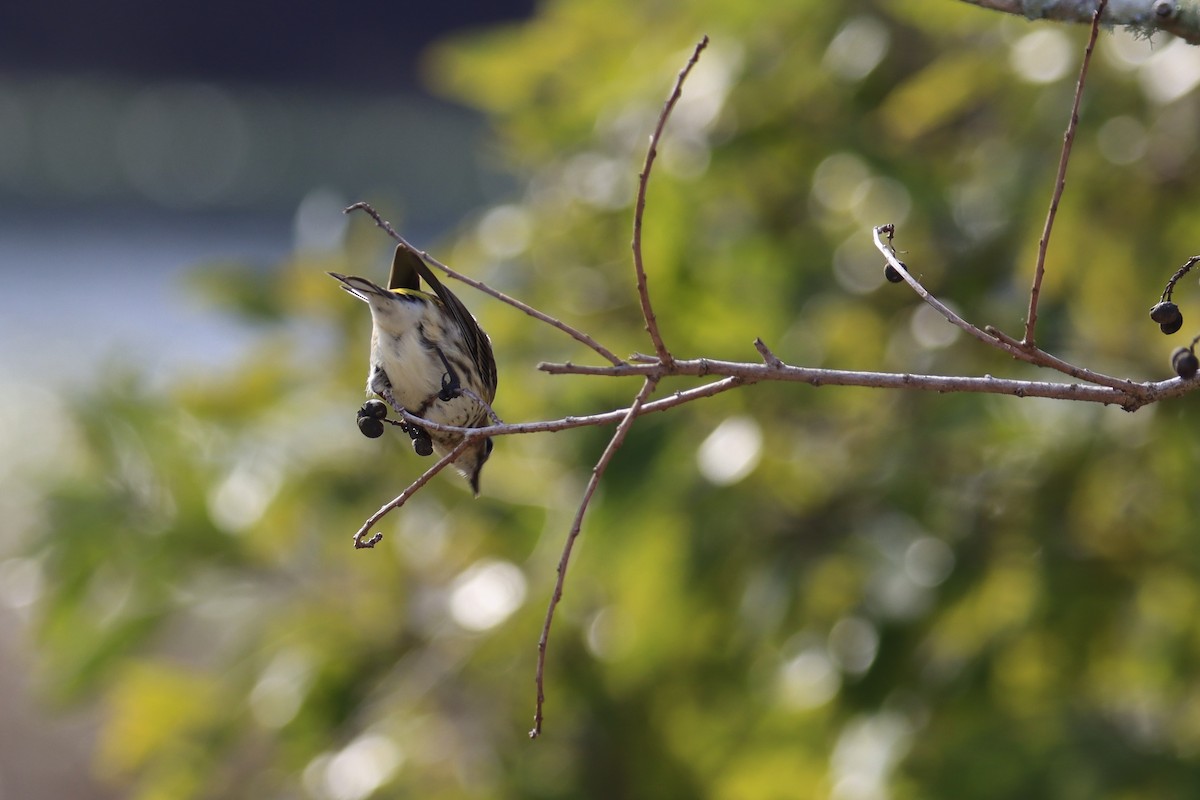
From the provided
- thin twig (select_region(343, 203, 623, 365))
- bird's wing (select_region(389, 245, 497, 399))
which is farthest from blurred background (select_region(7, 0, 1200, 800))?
thin twig (select_region(343, 203, 623, 365))

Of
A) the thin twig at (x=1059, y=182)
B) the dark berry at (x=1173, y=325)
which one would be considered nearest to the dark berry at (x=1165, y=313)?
the dark berry at (x=1173, y=325)

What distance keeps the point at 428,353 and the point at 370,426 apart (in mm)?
202

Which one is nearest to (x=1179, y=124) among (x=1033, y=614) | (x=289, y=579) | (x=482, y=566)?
(x=1033, y=614)

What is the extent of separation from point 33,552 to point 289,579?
63cm

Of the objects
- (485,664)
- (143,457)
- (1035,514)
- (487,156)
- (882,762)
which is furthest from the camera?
(487,156)

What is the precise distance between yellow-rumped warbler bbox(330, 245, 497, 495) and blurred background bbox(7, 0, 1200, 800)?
986mm

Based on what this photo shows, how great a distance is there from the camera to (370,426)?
1218 mm

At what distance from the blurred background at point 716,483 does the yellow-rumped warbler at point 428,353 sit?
3.23ft

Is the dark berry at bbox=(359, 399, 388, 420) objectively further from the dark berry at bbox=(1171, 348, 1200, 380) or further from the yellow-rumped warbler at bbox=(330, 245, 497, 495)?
the dark berry at bbox=(1171, 348, 1200, 380)

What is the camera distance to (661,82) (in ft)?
8.62

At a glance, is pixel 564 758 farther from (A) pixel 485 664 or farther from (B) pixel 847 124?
(B) pixel 847 124

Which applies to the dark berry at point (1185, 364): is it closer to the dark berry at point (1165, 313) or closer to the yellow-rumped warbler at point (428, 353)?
the dark berry at point (1165, 313)

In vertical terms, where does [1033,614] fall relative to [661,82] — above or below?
below

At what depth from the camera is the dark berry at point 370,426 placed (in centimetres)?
121
